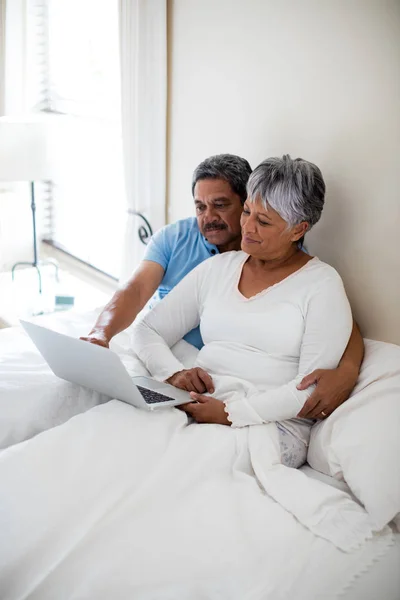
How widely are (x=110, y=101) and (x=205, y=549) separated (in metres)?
2.37

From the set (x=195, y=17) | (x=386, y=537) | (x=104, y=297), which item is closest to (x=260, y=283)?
(x=386, y=537)

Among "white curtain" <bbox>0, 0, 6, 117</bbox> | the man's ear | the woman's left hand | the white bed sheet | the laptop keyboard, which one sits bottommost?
the white bed sheet

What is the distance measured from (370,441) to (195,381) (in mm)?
495

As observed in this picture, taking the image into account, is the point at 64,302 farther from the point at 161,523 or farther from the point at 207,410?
the point at 161,523

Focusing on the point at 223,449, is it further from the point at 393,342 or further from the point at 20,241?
the point at 20,241

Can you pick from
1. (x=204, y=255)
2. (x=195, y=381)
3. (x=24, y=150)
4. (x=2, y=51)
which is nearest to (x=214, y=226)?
(x=204, y=255)

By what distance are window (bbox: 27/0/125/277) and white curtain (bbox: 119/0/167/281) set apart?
1.78 ft

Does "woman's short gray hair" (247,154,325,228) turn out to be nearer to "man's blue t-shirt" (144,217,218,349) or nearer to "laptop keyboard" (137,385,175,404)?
"man's blue t-shirt" (144,217,218,349)

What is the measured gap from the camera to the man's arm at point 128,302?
6.33ft

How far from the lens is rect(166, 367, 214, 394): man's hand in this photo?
5.79ft

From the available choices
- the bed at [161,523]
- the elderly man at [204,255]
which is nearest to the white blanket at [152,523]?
the bed at [161,523]

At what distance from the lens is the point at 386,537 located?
1.35 m

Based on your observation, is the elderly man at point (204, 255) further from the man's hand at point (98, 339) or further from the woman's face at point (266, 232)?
the woman's face at point (266, 232)

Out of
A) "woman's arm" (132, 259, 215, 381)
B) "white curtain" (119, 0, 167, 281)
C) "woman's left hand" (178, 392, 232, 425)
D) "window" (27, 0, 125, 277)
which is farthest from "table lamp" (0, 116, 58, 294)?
"woman's left hand" (178, 392, 232, 425)
